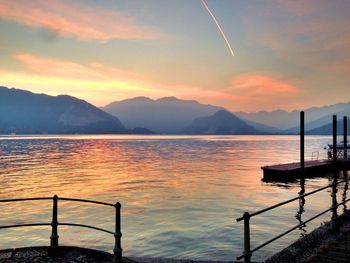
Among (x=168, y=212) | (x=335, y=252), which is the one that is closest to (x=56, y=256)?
(x=335, y=252)

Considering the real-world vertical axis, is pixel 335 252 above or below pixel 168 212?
above

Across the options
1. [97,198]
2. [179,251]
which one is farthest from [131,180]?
[179,251]

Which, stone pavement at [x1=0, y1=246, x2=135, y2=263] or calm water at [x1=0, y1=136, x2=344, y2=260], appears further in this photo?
calm water at [x1=0, y1=136, x2=344, y2=260]

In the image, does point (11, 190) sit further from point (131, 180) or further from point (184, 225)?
point (184, 225)

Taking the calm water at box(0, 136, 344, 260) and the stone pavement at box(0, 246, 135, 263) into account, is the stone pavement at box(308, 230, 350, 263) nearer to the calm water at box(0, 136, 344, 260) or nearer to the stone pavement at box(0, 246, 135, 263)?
the stone pavement at box(0, 246, 135, 263)

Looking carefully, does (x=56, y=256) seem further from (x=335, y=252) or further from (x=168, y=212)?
(x=168, y=212)

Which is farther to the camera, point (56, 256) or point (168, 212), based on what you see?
point (168, 212)

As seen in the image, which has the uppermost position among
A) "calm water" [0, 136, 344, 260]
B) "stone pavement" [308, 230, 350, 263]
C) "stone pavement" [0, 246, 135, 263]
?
"stone pavement" [308, 230, 350, 263]

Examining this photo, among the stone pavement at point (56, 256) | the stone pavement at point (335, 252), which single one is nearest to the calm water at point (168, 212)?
the stone pavement at point (335, 252)

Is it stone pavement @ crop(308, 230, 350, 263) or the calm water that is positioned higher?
stone pavement @ crop(308, 230, 350, 263)

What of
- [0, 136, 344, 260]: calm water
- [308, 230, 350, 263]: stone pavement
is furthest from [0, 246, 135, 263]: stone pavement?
[0, 136, 344, 260]: calm water

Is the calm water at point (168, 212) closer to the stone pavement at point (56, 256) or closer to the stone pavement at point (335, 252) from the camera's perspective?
the stone pavement at point (335, 252)

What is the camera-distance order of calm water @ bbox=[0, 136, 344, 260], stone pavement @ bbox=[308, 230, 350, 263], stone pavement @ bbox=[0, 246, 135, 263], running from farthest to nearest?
1. calm water @ bbox=[0, 136, 344, 260]
2. stone pavement @ bbox=[0, 246, 135, 263]
3. stone pavement @ bbox=[308, 230, 350, 263]

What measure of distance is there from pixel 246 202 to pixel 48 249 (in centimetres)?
2323
